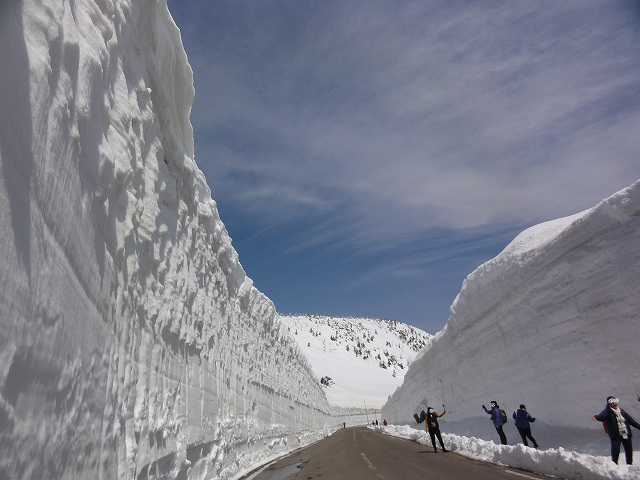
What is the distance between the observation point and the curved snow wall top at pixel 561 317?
10641 millimetres

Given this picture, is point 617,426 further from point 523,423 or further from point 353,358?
point 353,358

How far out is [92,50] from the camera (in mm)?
4562

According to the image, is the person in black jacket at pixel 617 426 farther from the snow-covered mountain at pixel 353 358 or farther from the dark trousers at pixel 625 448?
the snow-covered mountain at pixel 353 358

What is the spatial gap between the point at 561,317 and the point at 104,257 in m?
12.9

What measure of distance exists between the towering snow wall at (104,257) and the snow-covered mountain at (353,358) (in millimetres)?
48927

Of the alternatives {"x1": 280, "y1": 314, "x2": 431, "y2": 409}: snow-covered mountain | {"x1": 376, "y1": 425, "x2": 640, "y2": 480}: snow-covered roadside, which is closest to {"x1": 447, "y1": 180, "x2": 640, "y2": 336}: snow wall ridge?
{"x1": 376, "y1": 425, "x2": 640, "y2": 480}: snow-covered roadside

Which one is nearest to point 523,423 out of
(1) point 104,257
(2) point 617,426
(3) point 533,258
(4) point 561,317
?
(4) point 561,317

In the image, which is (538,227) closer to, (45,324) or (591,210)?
(591,210)

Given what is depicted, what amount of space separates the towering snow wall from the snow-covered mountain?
48.9 m

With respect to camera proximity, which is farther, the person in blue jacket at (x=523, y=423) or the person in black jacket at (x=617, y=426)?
the person in blue jacket at (x=523, y=423)

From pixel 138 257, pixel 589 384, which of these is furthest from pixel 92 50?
pixel 589 384

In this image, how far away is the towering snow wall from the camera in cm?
306

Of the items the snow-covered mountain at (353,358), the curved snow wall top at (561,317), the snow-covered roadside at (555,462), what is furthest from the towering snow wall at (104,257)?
the snow-covered mountain at (353,358)

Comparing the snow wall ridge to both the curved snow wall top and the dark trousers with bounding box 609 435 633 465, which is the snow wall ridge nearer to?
the curved snow wall top
